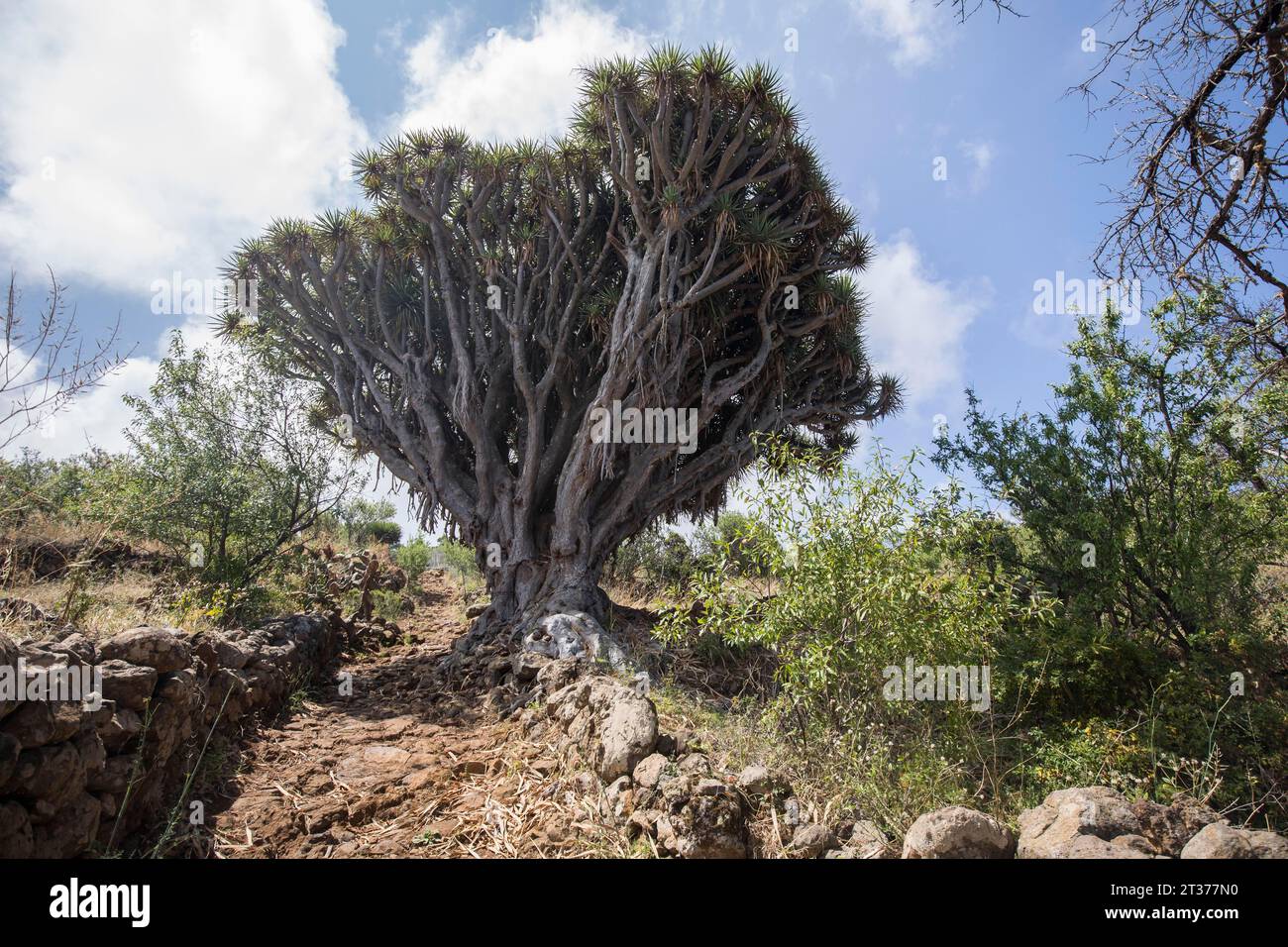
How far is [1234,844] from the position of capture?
2.11m

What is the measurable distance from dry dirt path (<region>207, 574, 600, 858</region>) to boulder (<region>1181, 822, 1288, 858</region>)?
2443 mm

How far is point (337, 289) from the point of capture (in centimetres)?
917

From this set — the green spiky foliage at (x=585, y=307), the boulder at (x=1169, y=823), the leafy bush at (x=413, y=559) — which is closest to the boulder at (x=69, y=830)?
the boulder at (x=1169, y=823)

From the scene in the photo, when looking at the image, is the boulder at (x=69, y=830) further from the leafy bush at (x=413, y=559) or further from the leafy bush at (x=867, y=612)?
the leafy bush at (x=413, y=559)

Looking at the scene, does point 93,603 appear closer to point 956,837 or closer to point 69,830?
point 69,830

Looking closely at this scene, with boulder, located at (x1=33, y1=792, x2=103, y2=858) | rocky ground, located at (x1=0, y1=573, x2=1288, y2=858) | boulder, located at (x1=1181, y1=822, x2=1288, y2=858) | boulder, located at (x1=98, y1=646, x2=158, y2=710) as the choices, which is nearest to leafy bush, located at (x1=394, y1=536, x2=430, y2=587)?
rocky ground, located at (x1=0, y1=573, x2=1288, y2=858)

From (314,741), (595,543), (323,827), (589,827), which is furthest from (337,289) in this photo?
(589,827)

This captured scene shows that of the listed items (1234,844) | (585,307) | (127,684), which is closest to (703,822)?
(1234,844)

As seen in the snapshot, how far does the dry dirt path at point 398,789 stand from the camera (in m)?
3.25

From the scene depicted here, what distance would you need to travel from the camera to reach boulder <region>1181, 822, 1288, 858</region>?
2.07 m

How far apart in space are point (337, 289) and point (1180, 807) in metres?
10.3

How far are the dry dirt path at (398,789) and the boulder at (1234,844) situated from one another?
2.44m

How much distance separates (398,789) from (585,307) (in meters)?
6.45

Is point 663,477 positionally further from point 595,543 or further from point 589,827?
point 589,827
